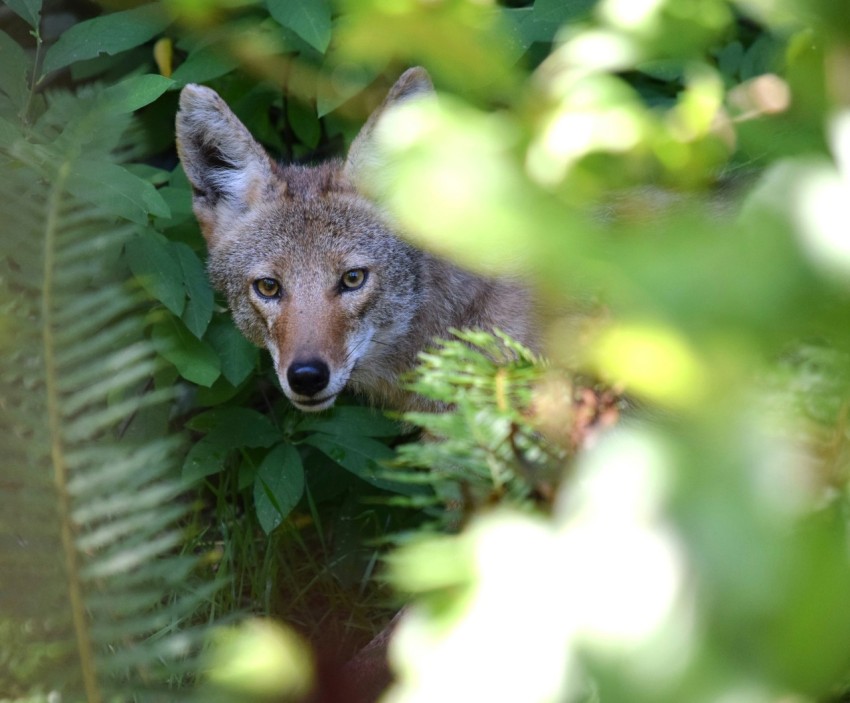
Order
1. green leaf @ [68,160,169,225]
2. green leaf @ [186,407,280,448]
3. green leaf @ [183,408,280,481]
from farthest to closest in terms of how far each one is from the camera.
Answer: green leaf @ [186,407,280,448] < green leaf @ [183,408,280,481] < green leaf @ [68,160,169,225]

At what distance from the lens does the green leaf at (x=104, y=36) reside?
340 cm

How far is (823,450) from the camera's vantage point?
75cm

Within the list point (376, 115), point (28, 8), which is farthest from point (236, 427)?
point (28, 8)

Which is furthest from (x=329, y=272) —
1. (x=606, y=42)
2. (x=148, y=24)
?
(x=606, y=42)

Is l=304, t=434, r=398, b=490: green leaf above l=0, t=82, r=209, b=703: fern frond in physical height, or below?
below

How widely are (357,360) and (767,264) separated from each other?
3.21m

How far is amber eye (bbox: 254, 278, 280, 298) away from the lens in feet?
12.6

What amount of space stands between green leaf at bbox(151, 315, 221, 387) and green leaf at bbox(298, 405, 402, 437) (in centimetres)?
48

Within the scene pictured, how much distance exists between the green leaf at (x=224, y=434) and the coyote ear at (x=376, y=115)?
3.40 feet

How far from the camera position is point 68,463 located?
90cm

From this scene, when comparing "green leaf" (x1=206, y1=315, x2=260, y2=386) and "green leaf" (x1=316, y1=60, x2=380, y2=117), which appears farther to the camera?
"green leaf" (x1=206, y1=315, x2=260, y2=386)

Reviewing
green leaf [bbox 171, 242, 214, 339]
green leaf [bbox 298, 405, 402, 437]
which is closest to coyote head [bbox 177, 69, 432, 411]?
green leaf [bbox 298, 405, 402, 437]

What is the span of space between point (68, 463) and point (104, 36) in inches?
115

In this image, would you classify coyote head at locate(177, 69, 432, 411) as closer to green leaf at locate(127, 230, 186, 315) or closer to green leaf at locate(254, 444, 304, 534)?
green leaf at locate(254, 444, 304, 534)
